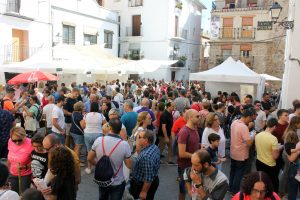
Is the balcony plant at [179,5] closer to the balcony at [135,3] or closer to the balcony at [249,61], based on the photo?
the balcony at [135,3]

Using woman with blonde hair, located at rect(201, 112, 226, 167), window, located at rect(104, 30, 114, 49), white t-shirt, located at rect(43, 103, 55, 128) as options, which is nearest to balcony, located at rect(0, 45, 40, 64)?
window, located at rect(104, 30, 114, 49)

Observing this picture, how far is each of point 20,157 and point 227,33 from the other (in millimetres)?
30421

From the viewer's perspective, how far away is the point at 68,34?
21.5 metres

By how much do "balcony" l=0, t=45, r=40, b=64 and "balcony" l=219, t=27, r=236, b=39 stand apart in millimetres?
19955

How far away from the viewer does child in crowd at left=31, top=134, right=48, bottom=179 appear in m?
3.75

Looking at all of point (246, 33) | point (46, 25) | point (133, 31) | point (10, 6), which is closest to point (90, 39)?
point (46, 25)

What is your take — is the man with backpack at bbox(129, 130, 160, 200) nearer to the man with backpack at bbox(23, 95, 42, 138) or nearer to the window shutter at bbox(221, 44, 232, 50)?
the man with backpack at bbox(23, 95, 42, 138)

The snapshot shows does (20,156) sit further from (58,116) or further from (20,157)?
(58,116)

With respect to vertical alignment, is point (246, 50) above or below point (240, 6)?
below

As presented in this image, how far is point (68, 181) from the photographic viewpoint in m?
3.07

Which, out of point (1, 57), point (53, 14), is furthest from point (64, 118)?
point (53, 14)

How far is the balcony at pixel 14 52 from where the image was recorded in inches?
646

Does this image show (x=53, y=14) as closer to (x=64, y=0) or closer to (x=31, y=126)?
(x=64, y=0)

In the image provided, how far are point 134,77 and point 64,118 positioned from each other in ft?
67.8
